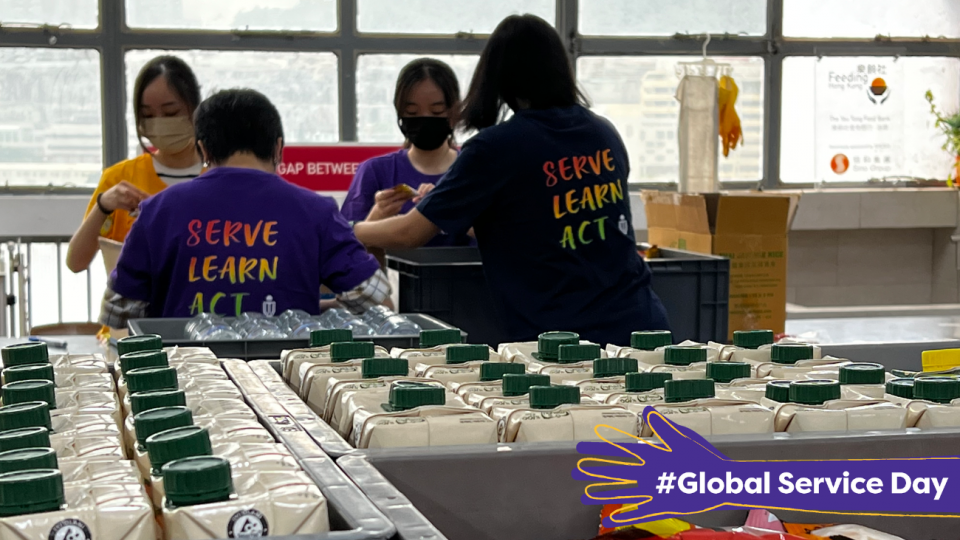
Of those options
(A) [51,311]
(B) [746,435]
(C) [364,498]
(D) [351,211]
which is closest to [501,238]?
(D) [351,211]

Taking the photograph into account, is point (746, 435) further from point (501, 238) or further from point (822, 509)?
point (501, 238)

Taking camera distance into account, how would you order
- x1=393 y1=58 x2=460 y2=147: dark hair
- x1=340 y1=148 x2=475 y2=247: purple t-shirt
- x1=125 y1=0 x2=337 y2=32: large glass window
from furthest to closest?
x1=125 y1=0 x2=337 y2=32: large glass window < x1=340 y1=148 x2=475 y2=247: purple t-shirt < x1=393 y1=58 x2=460 y2=147: dark hair

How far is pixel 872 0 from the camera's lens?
6.80 m

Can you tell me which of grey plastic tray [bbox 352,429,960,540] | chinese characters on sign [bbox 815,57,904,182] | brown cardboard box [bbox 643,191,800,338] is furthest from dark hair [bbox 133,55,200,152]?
chinese characters on sign [bbox 815,57,904,182]

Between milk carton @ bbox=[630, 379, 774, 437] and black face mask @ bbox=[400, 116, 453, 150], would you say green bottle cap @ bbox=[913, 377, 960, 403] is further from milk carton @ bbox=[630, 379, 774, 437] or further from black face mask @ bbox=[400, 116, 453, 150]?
black face mask @ bbox=[400, 116, 453, 150]

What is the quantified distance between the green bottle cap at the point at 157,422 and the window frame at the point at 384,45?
5520mm

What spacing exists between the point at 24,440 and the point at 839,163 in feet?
21.4

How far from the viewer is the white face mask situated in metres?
3.26

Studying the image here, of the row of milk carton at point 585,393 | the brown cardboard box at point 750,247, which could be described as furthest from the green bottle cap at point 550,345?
the brown cardboard box at point 750,247

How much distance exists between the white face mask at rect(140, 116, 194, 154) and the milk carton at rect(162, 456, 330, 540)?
8.90ft

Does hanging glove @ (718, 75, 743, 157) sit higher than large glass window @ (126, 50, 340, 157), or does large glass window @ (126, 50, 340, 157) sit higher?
large glass window @ (126, 50, 340, 157)

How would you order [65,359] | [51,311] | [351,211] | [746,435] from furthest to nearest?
[51,311] → [351,211] → [65,359] → [746,435]

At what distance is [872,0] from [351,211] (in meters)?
4.62

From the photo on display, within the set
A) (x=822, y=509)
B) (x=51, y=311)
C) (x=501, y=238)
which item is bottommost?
(x=51, y=311)
